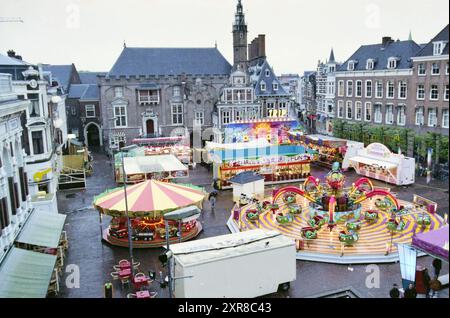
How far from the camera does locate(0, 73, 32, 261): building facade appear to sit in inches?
667

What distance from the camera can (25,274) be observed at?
580 inches

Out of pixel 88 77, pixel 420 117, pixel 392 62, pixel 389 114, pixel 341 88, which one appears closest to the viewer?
pixel 420 117

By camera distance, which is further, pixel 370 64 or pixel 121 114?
pixel 121 114

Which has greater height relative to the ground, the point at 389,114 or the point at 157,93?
the point at 157,93

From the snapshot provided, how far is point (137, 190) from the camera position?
24.5 metres

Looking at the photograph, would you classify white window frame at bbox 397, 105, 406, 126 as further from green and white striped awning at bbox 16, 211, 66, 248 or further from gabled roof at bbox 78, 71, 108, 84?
gabled roof at bbox 78, 71, 108, 84

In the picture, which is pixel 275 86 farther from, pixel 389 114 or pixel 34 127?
pixel 34 127

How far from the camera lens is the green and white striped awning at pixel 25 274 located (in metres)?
13.3

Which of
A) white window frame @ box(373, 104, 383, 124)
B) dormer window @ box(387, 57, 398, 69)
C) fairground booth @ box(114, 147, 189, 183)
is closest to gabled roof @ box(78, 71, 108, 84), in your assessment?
fairground booth @ box(114, 147, 189, 183)

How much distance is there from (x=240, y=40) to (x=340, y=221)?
3684cm

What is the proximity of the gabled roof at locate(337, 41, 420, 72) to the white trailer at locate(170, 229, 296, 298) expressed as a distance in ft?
106

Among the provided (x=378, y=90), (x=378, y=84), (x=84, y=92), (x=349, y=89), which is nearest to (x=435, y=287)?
(x=378, y=90)
